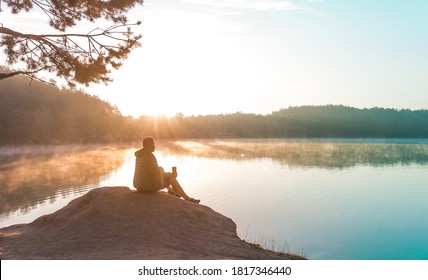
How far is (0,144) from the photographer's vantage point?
58.8 metres

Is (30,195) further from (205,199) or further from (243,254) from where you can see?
(243,254)

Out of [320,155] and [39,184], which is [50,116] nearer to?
[320,155]

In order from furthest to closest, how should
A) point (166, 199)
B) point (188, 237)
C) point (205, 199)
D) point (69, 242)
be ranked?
point (205, 199), point (166, 199), point (188, 237), point (69, 242)

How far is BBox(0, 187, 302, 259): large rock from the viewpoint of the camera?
23.7 feet

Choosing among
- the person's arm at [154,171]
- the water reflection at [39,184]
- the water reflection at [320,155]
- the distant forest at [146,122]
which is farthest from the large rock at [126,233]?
the distant forest at [146,122]

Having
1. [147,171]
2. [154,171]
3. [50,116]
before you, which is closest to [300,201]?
[154,171]

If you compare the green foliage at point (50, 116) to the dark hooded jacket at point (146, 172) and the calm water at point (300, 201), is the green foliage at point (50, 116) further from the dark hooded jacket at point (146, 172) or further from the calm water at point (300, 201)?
the dark hooded jacket at point (146, 172)

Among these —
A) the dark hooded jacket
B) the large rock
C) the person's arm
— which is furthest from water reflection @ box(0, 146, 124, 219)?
the person's arm

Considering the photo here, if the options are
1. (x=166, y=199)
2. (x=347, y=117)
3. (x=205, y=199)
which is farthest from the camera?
(x=347, y=117)

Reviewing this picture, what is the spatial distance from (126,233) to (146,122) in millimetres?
89880

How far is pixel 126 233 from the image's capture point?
8.01m

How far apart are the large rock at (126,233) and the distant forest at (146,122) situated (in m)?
57.9

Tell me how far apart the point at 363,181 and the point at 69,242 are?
68.2 ft
